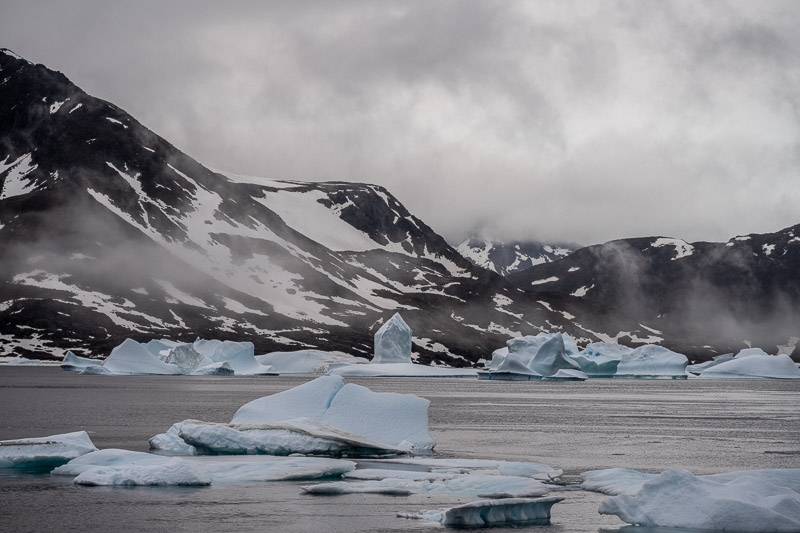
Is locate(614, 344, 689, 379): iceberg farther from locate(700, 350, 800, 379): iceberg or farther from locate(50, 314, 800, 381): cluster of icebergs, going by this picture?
locate(700, 350, 800, 379): iceberg

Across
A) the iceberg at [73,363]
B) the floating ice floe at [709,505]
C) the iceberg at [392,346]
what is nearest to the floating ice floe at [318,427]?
the floating ice floe at [709,505]

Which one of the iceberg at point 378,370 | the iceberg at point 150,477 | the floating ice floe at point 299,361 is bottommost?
the iceberg at point 150,477

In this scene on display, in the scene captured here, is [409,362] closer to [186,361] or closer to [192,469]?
[186,361]

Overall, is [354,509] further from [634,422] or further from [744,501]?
[634,422]

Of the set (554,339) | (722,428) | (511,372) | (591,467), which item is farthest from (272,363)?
(591,467)

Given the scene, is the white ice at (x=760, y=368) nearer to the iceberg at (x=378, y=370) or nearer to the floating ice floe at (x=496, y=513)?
the iceberg at (x=378, y=370)

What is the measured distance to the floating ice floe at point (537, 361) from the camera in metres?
101

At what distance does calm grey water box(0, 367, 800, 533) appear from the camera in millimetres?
19125

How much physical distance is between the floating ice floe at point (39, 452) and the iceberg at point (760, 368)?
357 feet

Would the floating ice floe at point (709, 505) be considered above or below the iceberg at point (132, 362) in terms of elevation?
below

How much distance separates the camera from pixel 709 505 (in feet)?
57.0

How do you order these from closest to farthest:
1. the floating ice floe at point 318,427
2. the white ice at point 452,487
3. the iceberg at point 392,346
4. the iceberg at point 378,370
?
the white ice at point 452,487, the floating ice floe at point 318,427, the iceberg at point 378,370, the iceberg at point 392,346

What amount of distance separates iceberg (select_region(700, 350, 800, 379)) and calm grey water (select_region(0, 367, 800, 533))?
51.0 meters

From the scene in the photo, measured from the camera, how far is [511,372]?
363ft
